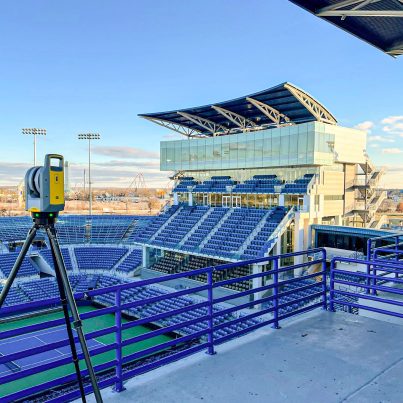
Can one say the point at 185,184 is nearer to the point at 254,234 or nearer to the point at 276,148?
the point at 276,148

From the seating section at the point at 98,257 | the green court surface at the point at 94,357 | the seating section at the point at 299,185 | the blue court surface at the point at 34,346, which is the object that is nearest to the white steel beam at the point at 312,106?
the seating section at the point at 299,185

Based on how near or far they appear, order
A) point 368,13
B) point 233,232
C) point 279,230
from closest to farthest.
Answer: point 368,13 → point 279,230 → point 233,232

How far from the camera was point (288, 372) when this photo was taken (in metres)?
3.97

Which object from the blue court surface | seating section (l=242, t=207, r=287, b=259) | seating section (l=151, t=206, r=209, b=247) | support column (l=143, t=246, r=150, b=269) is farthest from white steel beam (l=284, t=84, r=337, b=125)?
the blue court surface

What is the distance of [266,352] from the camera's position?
14.7 feet

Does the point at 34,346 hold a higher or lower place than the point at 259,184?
lower

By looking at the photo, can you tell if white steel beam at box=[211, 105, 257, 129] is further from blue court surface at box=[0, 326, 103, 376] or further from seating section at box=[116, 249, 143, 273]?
blue court surface at box=[0, 326, 103, 376]

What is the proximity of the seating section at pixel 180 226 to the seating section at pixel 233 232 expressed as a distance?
335 cm

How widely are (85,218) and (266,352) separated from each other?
40.6 metres

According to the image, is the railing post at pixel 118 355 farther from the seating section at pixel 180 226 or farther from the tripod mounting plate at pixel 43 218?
the seating section at pixel 180 226

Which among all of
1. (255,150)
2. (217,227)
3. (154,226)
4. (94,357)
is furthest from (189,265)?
(94,357)

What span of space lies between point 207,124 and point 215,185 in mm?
7557

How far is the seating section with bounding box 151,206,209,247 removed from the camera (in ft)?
100

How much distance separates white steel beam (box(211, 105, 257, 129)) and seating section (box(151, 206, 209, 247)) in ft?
27.8
